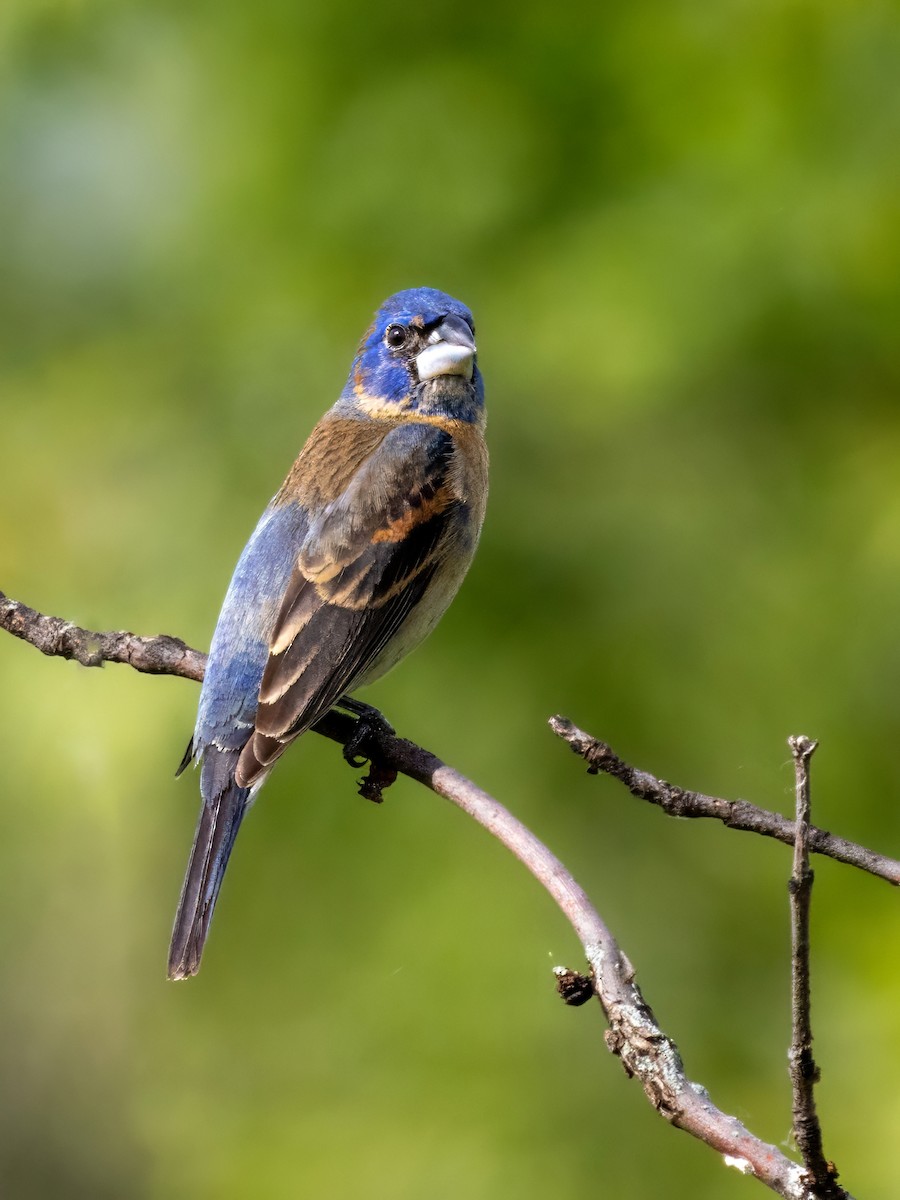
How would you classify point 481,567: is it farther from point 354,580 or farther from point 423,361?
point 354,580

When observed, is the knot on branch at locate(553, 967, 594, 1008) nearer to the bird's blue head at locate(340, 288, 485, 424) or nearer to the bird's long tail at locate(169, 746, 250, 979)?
the bird's long tail at locate(169, 746, 250, 979)

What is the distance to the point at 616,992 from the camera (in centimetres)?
239

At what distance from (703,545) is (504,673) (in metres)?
0.80

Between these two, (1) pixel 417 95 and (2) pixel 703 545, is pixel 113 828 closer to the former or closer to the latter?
(2) pixel 703 545

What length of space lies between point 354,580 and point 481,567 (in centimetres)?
85

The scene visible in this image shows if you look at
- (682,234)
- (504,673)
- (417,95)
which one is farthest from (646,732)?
(417,95)

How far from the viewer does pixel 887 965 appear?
429 cm

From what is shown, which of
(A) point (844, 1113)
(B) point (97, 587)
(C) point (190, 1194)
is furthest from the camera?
(B) point (97, 587)

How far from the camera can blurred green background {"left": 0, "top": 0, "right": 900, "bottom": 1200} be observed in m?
4.75

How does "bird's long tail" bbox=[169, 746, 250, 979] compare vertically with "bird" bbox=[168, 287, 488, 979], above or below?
below

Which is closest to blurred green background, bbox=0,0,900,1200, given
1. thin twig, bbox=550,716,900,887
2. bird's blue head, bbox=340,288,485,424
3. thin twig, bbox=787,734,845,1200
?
bird's blue head, bbox=340,288,485,424

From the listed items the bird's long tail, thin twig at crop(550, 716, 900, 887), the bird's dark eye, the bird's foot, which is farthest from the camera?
the bird's dark eye

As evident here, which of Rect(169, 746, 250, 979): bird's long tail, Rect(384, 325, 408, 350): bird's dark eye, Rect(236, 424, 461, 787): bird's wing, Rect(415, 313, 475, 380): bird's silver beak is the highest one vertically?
Rect(384, 325, 408, 350): bird's dark eye

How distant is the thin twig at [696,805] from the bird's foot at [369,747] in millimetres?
1099
